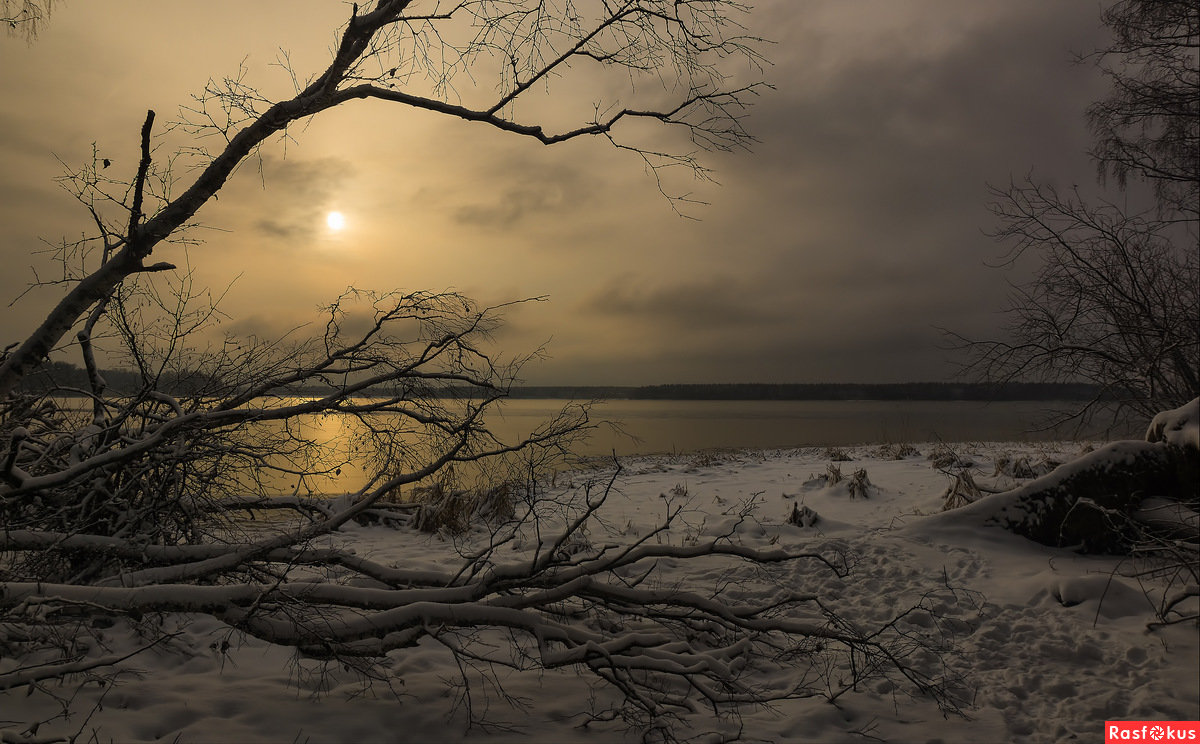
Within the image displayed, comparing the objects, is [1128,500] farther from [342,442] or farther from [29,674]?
[29,674]

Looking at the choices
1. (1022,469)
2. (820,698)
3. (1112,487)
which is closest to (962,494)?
(1112,487)

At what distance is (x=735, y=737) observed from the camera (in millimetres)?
3182

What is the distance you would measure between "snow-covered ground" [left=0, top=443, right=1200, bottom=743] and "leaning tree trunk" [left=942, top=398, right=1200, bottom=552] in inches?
10.3

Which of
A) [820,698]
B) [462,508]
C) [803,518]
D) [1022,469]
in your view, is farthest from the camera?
[1022,469]

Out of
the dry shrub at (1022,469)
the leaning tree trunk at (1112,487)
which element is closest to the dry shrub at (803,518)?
the leaning tree trunk at (1112,487)

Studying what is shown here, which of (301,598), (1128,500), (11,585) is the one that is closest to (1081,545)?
(1128,500)

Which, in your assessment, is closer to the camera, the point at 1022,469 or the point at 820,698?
the point at 820,698

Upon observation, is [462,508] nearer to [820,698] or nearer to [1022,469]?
[820,698]

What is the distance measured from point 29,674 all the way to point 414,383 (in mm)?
2667

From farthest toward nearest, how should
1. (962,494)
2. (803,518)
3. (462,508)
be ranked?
1. (462,508)
2. (803,518)
3. (962,494)

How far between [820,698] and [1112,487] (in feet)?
14.9

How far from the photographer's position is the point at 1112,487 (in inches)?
244

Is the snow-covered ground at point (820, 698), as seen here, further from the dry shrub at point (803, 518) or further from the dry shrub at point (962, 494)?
the dry shrub at point (803, 518)

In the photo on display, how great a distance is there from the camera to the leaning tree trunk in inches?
237
